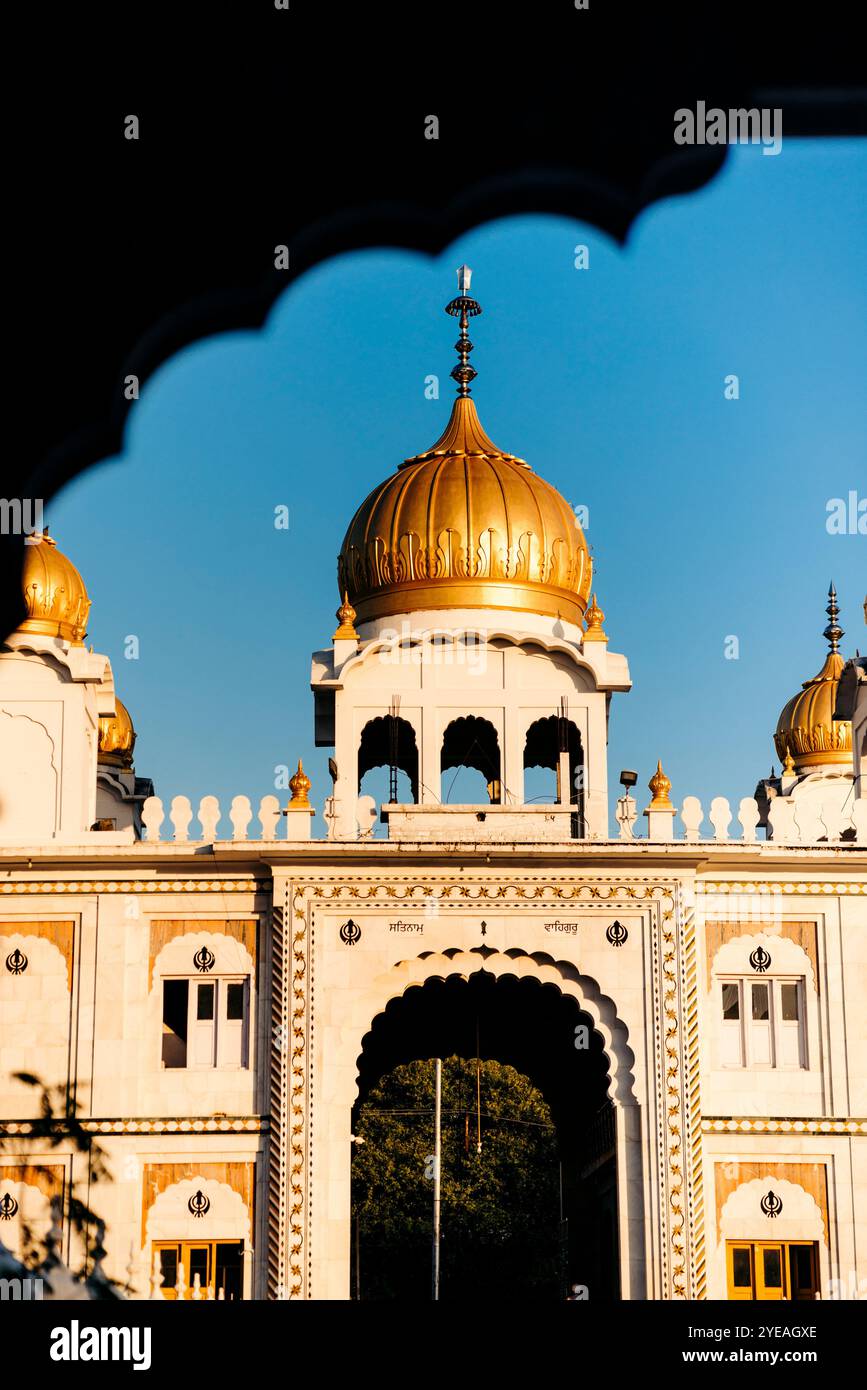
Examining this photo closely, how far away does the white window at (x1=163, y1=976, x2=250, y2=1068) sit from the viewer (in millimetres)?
22578

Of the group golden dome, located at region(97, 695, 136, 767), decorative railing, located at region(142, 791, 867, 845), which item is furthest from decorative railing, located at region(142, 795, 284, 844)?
golden dome, located at region(97, 695, 136, 767)

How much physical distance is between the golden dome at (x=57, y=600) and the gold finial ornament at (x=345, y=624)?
4.25 m

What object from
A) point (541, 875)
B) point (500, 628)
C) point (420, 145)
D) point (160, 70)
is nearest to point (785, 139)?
point (420, 145)

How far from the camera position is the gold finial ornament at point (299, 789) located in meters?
23.3

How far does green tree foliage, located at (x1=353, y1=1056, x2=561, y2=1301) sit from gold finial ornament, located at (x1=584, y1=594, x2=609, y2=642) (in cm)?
1773

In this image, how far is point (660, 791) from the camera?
23594mm

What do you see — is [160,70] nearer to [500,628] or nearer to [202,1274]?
[202,1274]

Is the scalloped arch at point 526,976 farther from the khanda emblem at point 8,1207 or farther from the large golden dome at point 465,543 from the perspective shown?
the large golden dome at point 465,543

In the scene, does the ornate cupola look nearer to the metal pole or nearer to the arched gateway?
the arched gateway

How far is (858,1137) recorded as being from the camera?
74.1 feet

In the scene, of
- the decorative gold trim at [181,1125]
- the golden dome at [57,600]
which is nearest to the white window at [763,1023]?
the decorative gold trim at [181,1125]

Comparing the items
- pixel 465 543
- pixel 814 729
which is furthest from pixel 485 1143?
pixel 465 543

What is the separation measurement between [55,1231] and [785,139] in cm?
1956

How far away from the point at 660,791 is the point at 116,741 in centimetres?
1321
